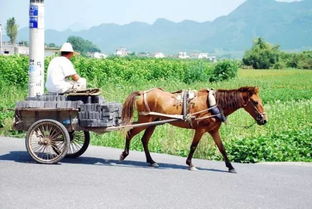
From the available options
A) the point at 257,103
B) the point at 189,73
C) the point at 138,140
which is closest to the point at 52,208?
the point at 257,103

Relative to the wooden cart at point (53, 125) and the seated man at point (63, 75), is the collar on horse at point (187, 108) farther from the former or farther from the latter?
the seated man at point (63, 75)

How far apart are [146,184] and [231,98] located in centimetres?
260

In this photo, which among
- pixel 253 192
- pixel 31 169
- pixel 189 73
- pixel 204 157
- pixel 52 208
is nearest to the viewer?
pixel 52 208

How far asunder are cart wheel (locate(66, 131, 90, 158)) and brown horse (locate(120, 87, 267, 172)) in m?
1.05

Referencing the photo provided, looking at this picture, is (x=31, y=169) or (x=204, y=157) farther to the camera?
(x=204, y=157)

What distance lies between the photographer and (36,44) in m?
14.5

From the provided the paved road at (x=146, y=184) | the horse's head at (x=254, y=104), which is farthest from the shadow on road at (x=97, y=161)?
the horse's head at (x=254, y=104)

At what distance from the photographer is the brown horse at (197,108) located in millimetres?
10297

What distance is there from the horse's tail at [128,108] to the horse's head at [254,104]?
2.13 metres

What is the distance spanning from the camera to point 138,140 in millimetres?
14211

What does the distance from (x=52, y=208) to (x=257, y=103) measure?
4.59 metres

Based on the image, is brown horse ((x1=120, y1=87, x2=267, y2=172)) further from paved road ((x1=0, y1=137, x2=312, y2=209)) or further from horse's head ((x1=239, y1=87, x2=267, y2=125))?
paved road ((x1=0, y1=137, x2=312, y2=209))

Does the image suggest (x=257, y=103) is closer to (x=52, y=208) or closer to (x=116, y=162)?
(x=116, y=162)

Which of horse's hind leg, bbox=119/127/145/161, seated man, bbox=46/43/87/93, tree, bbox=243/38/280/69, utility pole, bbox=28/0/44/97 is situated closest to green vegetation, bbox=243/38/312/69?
tree, bbox=243/38/280/69
